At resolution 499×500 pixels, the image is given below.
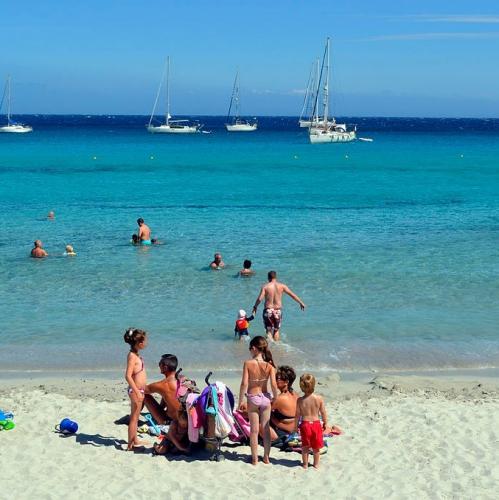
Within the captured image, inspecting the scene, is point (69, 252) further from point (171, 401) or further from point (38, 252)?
point (171, 401)

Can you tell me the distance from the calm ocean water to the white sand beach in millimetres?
2292

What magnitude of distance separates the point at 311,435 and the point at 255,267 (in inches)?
484

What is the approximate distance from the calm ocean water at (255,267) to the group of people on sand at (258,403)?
3947 mm

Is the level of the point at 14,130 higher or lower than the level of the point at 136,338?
higher

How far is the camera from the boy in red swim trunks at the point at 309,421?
9266mm

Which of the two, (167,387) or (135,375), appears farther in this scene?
(167,387)

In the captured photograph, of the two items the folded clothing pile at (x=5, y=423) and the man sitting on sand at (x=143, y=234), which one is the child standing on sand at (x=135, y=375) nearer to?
the folded clothing pile at (x=5, y=423)

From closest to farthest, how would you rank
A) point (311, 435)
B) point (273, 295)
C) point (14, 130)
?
point (311, 435)
point (273, 295)
point (14, 130)

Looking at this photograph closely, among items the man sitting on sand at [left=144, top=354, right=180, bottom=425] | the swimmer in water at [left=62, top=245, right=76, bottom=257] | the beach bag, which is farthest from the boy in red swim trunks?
the swimmer in water at [left=62, top=245, right=76, bottom=257]

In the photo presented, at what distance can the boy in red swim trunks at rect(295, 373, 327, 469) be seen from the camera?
30.4 ft

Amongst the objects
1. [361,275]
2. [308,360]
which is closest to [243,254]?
[361,275]

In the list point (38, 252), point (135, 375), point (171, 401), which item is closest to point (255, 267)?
point (38, 252)

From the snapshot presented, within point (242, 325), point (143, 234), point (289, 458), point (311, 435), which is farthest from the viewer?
point (143, 234)

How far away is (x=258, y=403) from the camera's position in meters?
9.45
